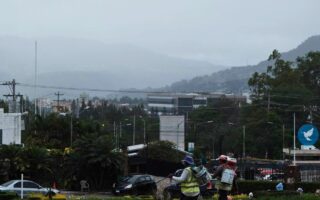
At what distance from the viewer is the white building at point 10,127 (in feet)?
207

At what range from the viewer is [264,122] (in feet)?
290

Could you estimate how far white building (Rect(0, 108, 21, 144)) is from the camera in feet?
207

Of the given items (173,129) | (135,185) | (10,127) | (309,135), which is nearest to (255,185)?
(309,135)

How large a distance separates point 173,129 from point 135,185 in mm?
51207

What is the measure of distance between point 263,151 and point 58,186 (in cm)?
4908

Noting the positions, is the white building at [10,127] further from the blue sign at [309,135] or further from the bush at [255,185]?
the blue sign at [309,135]

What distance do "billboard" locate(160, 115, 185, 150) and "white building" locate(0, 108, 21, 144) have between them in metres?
30.3

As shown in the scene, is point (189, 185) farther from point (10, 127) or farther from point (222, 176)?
point (10, 127)

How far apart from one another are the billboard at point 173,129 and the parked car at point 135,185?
48.3 meters

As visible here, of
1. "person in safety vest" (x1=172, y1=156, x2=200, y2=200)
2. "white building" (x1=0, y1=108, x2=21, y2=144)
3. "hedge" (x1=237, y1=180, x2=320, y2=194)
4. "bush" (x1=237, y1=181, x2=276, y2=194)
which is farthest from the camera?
"white building" (x1=0, y1=108, x2=21, y2=144)

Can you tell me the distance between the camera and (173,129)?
91.2m

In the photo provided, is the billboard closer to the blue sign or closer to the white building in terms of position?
the white building

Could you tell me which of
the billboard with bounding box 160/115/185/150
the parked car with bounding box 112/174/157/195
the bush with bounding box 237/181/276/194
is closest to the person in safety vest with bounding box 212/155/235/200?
the bush with bounding box 237/181/276/194

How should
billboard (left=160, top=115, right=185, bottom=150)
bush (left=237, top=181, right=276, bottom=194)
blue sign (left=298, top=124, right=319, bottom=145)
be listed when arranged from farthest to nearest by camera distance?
billboard (left=160, top=115, right=185, bottom=150) < bush (left=237, top=181, right=276, bottom=194) < blue sign (left=298, top=124, right=319, bottom=145)
